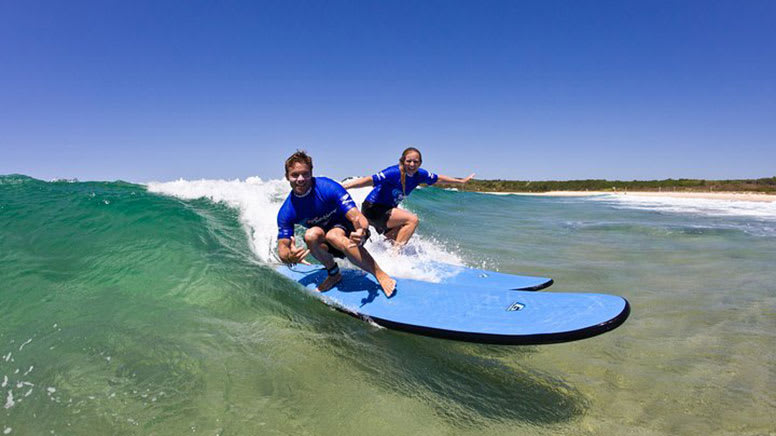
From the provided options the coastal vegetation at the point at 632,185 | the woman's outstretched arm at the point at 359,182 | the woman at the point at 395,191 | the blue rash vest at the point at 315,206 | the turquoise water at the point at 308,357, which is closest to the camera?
the turquoise water at the point at 308,357

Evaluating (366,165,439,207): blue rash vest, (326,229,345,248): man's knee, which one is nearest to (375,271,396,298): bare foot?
(326,229,345,248): man's knee

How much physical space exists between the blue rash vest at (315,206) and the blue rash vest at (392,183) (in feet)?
5.55

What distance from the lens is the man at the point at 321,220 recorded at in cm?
378

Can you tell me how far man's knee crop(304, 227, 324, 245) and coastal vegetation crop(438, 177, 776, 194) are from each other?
96.0 feet

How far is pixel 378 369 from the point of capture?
311 cm

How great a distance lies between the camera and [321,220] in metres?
4.23

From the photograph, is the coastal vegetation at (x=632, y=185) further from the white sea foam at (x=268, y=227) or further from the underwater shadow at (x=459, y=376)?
the underwater shadow at (x=459, y=376)

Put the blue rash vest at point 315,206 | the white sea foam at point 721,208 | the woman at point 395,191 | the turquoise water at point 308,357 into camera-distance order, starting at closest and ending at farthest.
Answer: the turquoise water at point 308,357
the blue rash vest at point 315,206
the woman at point 395,191
the white sea foam at point 721,208

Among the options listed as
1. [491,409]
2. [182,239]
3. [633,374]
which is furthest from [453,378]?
[182,239]

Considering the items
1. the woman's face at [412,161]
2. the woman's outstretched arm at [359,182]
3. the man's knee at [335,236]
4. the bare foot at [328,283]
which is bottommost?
the bare foot at [328,283]

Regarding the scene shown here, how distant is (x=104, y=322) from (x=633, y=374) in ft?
15.8

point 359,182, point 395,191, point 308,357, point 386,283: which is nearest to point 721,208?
point 395,191

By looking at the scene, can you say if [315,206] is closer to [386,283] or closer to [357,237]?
[357,237]

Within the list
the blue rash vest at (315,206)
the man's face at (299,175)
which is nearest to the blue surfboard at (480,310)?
the blue rash vest at (315,206)
